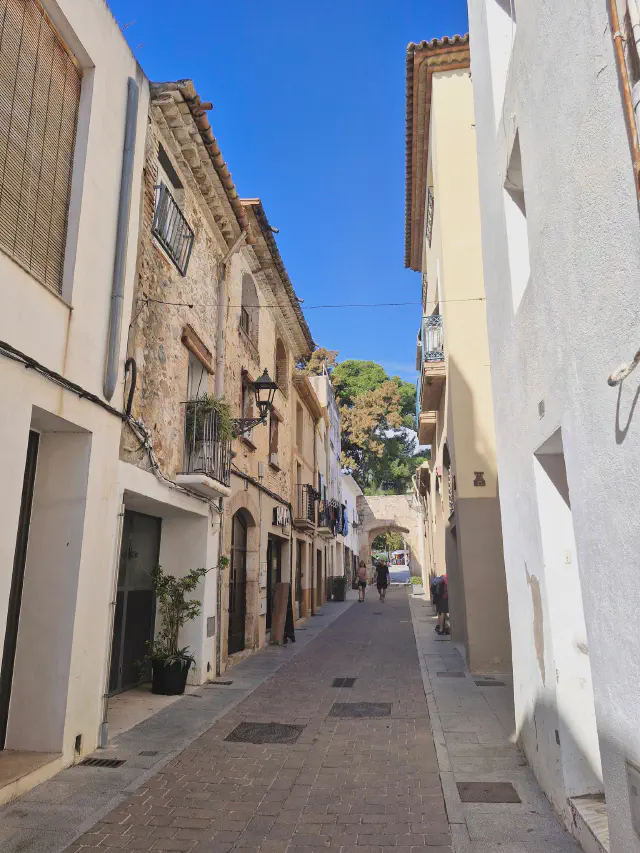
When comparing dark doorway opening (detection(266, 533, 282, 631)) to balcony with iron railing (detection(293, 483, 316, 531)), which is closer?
dark doorway opening (detection(266, 533, 282, 631))

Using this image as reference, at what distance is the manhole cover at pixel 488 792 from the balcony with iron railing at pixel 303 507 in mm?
11683

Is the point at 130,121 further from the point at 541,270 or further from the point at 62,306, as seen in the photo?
the point at 541,270

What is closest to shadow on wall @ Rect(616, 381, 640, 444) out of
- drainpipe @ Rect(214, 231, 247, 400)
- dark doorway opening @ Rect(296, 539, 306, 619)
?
drainpipe @ Rect(214, 231, 247, 400)

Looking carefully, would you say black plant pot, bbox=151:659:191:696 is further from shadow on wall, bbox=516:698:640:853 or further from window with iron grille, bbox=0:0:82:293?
window with iron grille, bbox=0:0:82:293

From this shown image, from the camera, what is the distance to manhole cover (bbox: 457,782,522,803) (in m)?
4.35

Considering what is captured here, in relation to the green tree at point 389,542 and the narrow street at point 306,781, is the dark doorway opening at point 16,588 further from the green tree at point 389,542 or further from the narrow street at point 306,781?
the green tree at point 389,542

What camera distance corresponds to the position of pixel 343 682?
8836 millimetres

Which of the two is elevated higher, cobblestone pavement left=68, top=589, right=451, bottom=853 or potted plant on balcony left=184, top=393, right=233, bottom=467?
potted plant on balcony left=184, top=393, right=233, bottom=467

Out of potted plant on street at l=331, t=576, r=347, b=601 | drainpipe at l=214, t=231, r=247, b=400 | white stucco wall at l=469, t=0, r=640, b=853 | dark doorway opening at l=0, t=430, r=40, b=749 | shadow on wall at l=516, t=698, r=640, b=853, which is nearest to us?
white stucco wall at l=469, t=0, r=640, b=853

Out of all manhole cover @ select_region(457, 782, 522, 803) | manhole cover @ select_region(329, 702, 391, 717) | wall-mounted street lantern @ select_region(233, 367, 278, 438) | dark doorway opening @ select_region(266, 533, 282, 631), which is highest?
wall-mounted street lantern @ select_region(233, 367, 278, 438)

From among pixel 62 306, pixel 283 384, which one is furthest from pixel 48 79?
pixel 283 384

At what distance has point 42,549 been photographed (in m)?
5.41

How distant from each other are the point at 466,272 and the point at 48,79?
24.2 ft

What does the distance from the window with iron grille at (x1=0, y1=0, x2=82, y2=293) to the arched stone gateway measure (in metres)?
31.5
